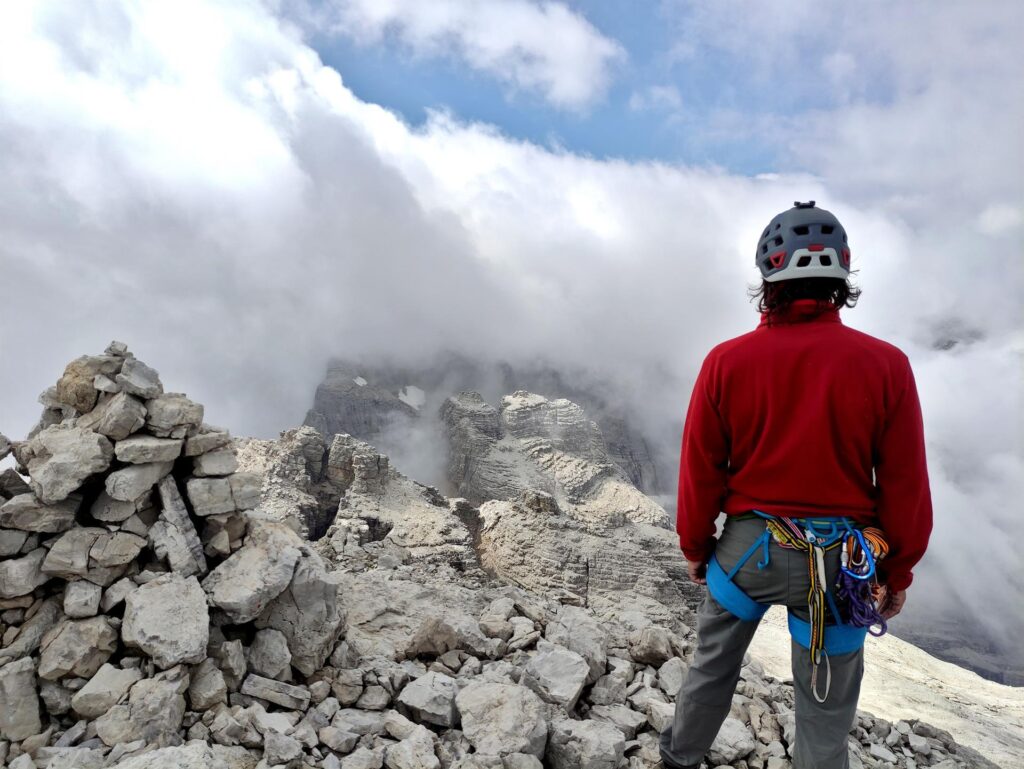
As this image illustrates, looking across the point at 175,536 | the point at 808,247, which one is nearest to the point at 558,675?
the point at 175,536

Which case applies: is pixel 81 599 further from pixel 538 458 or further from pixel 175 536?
pixel 538 458

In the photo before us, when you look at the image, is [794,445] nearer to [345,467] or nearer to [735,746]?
[735,746]

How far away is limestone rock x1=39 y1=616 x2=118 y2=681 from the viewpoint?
4672mm

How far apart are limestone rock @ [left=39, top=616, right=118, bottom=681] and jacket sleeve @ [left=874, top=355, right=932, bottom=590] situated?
597 centimetres

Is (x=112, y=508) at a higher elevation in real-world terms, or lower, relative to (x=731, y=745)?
higher

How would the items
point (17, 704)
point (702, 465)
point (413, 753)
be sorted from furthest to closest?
1. point (17, 704)
2. point (413, 753)
3. point (702, 465)

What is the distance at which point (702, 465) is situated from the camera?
3637 millimetres

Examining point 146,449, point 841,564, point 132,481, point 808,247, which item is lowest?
point 132,481

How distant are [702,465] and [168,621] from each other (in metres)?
4.62

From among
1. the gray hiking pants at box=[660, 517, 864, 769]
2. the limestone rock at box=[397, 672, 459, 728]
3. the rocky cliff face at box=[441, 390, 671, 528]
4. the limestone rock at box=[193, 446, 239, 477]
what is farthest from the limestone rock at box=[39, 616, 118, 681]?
the rocky cliff face at box=[441, 390, 671, 528]

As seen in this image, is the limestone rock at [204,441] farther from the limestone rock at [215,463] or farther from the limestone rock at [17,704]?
the limestone rock at [17,704]

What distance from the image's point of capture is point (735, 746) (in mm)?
4914

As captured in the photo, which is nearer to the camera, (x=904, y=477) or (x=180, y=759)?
(x=904, y=477)

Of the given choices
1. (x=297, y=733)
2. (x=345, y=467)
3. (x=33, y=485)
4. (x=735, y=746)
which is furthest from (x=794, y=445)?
(x=345, y=467)
